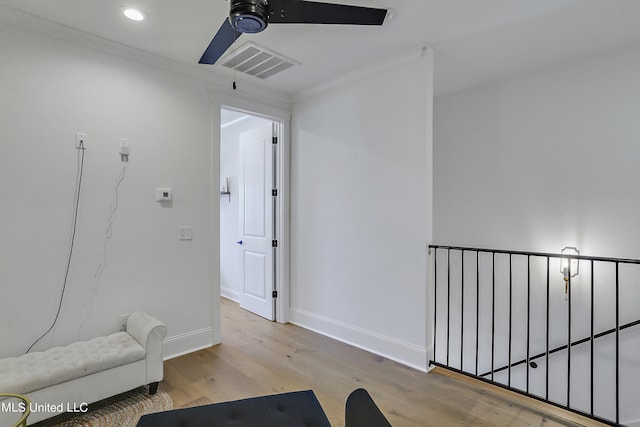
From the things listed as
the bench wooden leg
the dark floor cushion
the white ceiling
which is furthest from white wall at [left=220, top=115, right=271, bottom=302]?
the dark floor cushion

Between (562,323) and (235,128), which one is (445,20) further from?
(235,128)

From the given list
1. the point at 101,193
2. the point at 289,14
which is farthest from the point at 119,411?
the point at 289,14


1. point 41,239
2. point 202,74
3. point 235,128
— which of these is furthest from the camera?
point 235,128

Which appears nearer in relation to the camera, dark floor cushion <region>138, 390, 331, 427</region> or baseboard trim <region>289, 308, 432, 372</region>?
dark floor cushion <region>138, 390, 331, 427</region>

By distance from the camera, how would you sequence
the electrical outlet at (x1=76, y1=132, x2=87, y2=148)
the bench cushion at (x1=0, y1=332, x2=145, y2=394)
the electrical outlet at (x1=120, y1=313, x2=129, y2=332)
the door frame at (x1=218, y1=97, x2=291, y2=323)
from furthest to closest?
1. the door frame at (x1=218, y1=97, x2=291, y2=323)
2. the electrical outlet at (x1=120, y1=313, x2=129, y2=332)
3. the electrical outlet at (x1=76, y1=132, x2=87, y2=148)
4. the bench cushion at (x1=0, y1=332, x2=145, y2=394)

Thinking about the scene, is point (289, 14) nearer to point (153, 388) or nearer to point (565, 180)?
point (153, 388)

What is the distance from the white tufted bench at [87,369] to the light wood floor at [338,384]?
327mm

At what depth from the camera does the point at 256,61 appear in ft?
9.69

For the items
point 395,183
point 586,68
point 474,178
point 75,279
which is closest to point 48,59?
point 75,279

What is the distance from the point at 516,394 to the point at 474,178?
2232 mm

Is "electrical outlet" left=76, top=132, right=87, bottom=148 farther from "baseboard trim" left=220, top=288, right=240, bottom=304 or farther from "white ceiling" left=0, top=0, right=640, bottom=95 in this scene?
"baseboard trim" left=220, top=288, right=240, bottom=304

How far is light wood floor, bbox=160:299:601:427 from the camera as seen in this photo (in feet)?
6.97

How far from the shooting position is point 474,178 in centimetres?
378

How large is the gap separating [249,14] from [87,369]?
2268 mm
